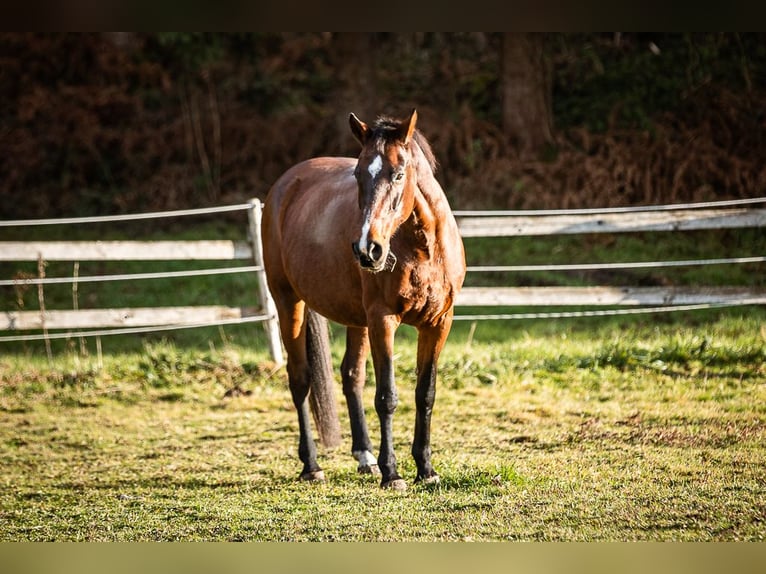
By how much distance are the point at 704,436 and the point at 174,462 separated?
11.3 feet

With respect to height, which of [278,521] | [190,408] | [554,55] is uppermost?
[554,55]

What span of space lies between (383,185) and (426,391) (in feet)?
4.37

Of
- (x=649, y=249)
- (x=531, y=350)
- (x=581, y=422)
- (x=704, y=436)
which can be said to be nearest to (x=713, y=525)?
(x=704, y=436)

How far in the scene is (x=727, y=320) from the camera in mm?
9312

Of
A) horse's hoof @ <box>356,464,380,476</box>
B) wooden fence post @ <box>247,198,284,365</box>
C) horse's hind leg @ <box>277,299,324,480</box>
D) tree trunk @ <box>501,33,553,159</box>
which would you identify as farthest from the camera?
tree trunk @ <box>501,33,553,159</box>

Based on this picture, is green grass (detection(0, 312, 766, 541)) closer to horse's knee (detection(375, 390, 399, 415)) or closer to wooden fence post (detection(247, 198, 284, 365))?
wooden fence post (detection(247, 198, 284, 365))

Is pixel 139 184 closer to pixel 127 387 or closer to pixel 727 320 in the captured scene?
pixel 127 387

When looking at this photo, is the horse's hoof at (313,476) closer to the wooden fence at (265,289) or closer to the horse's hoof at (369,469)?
the horse's hoof at (369,469)

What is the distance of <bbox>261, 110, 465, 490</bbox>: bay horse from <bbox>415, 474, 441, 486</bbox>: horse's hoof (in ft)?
0.04

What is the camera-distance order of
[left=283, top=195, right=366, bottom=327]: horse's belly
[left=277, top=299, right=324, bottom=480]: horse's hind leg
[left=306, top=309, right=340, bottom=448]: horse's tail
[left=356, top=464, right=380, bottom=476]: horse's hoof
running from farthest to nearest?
[left=306, top=309, right=340, bottom=448]: horse's tail, [left=277, top=299, right=324, bottom=480]: horse's hind leg, [left=356, top=464, right=380, bottom=476]: horse's hoof, [left=283, top=195, right=366, bottom=327]: horse's belly

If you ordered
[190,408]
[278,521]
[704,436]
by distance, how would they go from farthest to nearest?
[190,408] < [704,436] < [278,521]

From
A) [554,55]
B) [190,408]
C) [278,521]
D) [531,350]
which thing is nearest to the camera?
[278,521]

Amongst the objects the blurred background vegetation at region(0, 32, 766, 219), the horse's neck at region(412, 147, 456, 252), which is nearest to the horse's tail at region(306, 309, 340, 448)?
the horse's neck at region(412, 147, 456, 252)

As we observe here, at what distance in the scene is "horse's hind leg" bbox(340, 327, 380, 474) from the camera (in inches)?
237
